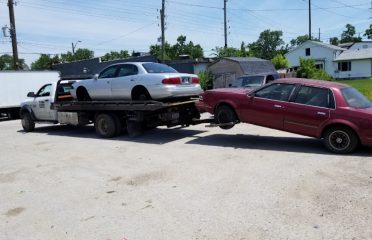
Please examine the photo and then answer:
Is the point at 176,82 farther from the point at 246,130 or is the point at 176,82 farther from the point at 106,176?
the point at 106,176

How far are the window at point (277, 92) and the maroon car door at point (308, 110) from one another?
9.2 inches

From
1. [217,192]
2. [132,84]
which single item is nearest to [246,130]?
[132,84]

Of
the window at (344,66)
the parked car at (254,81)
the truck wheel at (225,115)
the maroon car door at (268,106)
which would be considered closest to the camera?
the maroon car door at (268,106)

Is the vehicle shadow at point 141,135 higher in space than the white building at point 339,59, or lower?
lower

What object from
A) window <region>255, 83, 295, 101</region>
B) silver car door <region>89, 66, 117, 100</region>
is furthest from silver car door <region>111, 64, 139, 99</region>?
window <region>255, 83, 295, 101</region>

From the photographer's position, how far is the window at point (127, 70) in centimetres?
1160

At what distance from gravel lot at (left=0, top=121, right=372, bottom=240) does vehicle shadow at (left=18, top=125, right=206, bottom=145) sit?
2.60ft

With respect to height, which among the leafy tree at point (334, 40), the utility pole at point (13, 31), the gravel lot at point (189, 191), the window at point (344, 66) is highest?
the leafy tree at point (334, 40)

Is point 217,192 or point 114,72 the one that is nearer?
point 217,192

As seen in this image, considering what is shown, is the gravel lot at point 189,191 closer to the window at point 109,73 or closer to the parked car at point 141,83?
the parked car at point 141,83

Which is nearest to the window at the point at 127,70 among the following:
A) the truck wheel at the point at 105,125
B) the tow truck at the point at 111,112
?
the tow truck at the point at 111,112

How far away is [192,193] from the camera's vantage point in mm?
6332

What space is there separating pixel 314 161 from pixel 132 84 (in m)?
5.68

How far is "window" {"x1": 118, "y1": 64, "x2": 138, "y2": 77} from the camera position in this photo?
1160cm
